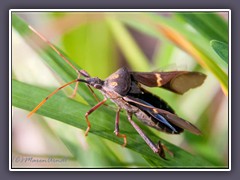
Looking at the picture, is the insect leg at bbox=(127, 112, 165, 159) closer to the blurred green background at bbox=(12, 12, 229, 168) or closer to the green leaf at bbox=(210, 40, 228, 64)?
the blurred green background at bbox=(12, 12, 229, 168)

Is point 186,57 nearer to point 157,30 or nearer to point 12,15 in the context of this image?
point 157,30

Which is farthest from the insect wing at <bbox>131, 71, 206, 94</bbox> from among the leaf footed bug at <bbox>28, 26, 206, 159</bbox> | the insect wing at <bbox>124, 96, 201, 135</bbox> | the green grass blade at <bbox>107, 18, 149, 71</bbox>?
the green grass blade at <bbox>107, 18, 149, 71</bbox>

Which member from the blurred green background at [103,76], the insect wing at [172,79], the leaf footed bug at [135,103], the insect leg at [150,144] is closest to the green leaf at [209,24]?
the blurred green background at [103,76]

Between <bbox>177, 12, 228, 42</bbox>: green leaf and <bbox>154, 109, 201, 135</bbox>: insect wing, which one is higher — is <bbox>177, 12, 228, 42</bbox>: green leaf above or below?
above

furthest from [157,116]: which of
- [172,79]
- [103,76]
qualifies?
[103,76]

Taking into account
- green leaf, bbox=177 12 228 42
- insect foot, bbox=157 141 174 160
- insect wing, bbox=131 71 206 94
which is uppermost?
green leaf, bbox=177 12 228 42

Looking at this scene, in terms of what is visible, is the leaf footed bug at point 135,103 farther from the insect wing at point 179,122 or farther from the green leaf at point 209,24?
the green leaf at point 209,24
